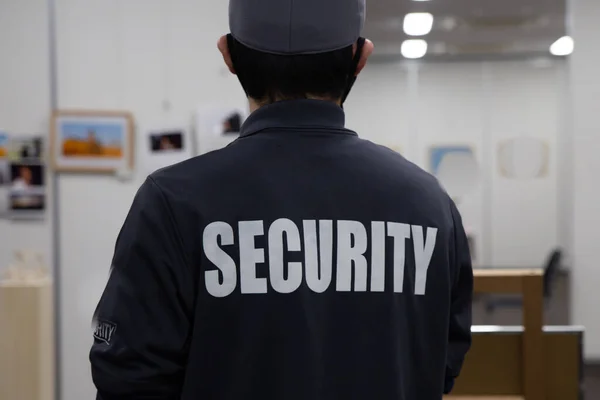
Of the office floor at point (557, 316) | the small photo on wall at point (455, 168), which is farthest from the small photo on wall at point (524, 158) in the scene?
the office floor at point (557, 316)

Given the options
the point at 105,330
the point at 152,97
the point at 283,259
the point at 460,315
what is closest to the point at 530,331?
the point at 460,315

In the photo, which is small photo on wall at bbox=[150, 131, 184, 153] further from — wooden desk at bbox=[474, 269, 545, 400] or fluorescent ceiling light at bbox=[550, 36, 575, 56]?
fluorescent ceiling light at bbox=[550, 36, 575, 56]

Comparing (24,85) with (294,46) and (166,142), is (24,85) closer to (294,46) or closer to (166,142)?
(166,142)

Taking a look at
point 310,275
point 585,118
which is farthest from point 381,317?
point 585,118

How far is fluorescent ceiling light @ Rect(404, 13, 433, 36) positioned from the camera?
12.3 feet

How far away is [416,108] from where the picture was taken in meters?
5.27

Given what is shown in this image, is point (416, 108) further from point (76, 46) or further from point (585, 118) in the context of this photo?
point (76, 46)

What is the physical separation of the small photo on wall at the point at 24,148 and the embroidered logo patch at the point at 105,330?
7.46ft

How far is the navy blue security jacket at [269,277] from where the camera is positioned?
0.73 metres

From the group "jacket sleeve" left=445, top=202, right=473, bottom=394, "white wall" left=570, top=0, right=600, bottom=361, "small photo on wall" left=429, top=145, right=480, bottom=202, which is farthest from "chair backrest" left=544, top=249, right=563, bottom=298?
"jacket sleeve" left=445, top=202, right=473, bottom=394

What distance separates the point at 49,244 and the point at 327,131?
7.67ft

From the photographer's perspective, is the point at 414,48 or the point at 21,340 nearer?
the point at 21,340

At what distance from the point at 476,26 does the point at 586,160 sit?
129cm

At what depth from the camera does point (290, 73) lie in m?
0.78
